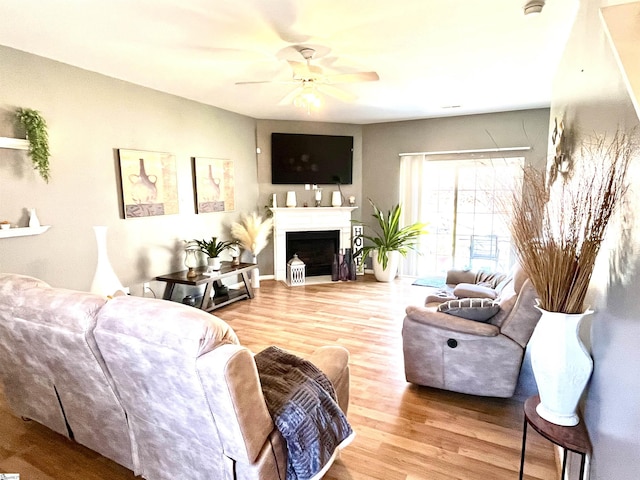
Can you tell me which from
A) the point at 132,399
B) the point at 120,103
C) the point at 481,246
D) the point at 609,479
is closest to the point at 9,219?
the point at 120,103

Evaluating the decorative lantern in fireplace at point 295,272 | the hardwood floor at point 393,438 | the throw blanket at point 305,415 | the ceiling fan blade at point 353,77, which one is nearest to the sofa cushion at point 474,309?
the hardwood floor at point 393,438

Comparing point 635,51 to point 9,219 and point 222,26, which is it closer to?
point 222,26

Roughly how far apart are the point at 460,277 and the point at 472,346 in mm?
2157

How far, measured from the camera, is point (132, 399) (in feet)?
5.04

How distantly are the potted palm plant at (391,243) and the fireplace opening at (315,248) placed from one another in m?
0.63

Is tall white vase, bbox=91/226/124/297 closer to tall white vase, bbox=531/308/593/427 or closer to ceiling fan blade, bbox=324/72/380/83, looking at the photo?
ceiling fan blade, bbox=324/72/380/83

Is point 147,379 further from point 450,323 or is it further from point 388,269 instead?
point 388,269

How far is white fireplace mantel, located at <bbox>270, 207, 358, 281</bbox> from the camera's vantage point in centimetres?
588

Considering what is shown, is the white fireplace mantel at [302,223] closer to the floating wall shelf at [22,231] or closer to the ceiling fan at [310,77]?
the ceiling fan at [310,77]

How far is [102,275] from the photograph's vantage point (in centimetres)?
329

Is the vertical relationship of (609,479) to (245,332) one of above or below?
above

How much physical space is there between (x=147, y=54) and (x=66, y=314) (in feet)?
7.99

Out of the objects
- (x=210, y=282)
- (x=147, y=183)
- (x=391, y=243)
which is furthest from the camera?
(x=391, y=243)

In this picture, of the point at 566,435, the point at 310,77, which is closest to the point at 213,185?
the point at 310,77
